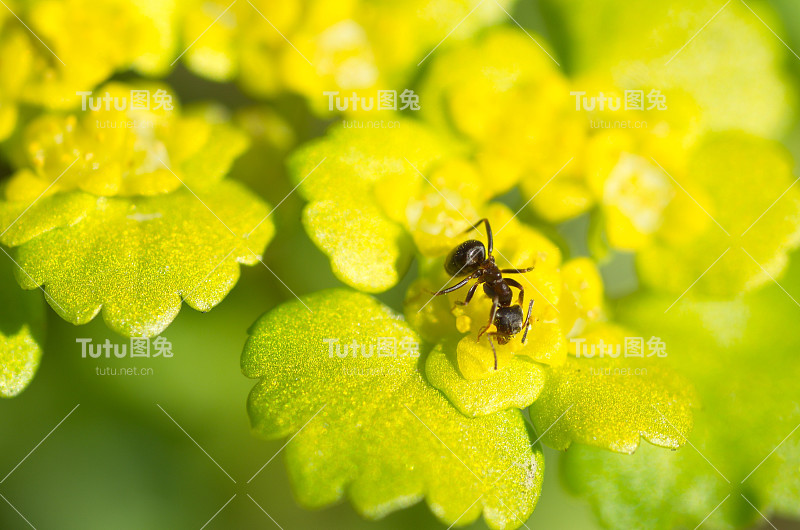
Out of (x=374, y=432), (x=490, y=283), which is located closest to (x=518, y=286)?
(x=490, y=283)

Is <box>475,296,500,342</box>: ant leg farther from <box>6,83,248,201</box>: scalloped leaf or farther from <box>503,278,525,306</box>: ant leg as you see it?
<box>6,83,248,201</box>: scalloped leaf

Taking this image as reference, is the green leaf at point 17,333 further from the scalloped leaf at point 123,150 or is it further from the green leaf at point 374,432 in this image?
the green leaf at point 374,432

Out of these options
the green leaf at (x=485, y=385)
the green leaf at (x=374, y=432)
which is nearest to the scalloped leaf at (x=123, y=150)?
the green leaf at (x=374, y=432)

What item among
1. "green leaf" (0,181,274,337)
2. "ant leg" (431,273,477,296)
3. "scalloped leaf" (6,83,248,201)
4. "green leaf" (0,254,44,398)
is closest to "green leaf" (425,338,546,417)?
"ant leg" (431,273,477,296)

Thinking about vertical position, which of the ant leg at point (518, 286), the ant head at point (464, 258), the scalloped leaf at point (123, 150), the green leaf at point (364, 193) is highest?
the scalloped leaf at point (123, 150)

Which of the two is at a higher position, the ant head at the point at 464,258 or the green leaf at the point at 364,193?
the green leaf at the point at 364,193

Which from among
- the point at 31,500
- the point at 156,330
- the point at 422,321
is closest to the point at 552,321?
the point at 422,321

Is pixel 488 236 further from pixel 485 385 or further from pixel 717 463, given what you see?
pixel 717 463
